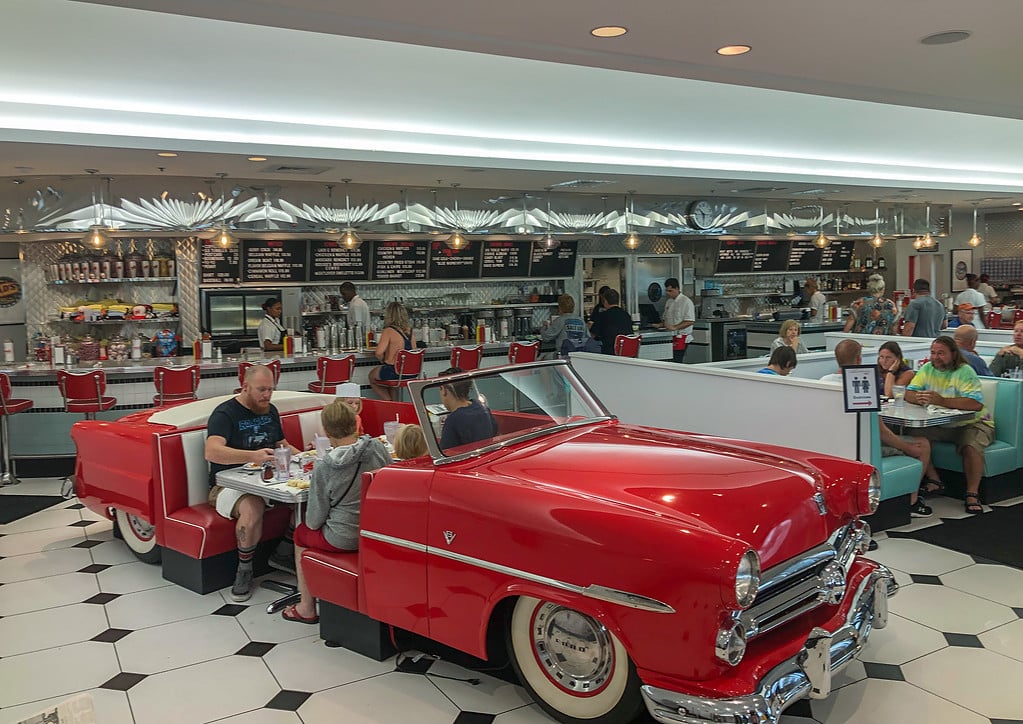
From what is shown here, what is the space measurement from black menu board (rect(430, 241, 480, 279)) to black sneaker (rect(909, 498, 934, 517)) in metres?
7.95

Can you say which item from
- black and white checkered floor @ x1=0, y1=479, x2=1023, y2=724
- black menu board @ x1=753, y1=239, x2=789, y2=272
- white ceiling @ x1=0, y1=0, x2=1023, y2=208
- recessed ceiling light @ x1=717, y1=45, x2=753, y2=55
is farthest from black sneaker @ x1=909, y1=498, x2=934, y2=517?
black menu board @ x1=753, y1=239, x2=789, y2=272

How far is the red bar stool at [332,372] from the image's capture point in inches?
374

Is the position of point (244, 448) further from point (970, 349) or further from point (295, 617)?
point (970, 349)

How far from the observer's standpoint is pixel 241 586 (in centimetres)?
497

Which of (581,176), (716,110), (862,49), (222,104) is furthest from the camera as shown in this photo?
(581,176)

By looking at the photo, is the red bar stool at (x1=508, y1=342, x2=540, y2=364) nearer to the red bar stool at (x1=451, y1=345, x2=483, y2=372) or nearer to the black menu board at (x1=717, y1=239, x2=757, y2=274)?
the red bar stool at (x1=451, y1=345, x2=483, y2=372)

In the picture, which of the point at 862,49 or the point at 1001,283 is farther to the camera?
the point at 1001,283

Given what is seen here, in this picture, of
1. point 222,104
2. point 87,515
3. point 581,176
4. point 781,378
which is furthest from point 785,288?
point 87,515

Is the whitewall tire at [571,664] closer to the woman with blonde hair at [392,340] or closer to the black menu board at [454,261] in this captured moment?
the woman with blonde hair at [392,340]

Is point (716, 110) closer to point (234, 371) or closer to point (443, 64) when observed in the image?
point (443, 64)

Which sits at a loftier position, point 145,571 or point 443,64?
point 443,64

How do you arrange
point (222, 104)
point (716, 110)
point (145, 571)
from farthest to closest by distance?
point (716, 110), point (222, 104), point (145, 571)

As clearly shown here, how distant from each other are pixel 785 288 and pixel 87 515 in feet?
44.4

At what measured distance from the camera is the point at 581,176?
10617 mm
